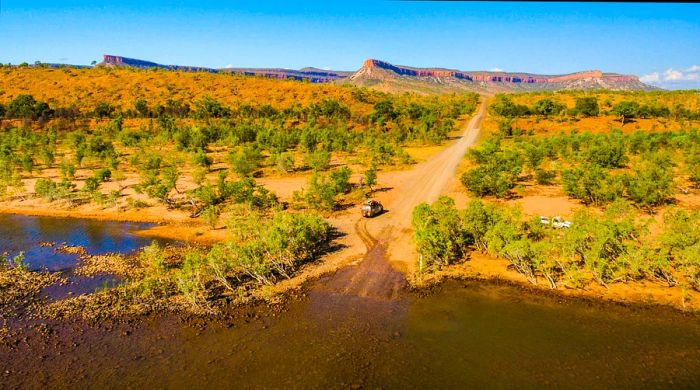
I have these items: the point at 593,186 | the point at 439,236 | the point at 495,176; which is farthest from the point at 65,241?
the point at 593,186

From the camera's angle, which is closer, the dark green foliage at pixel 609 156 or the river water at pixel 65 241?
the river water at pixel 65 241

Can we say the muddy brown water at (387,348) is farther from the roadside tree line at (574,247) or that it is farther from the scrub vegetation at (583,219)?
the scrub vegetation at (583,219)

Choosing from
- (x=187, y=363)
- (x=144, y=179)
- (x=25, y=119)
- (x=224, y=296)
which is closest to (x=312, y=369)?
(x=187, y=363)

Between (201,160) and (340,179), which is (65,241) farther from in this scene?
(340,179)

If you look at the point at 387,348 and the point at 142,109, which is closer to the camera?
the point at 387,348

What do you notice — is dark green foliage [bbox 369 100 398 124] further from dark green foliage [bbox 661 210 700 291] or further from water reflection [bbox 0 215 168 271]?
dark green foliage [bbox 661 210 700 291]

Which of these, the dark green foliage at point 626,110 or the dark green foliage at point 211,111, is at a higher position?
the dark green foliage at point 626,110

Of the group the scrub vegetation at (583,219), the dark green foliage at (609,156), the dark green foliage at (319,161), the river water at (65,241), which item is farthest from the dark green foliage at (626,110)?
the river water at (65,241)

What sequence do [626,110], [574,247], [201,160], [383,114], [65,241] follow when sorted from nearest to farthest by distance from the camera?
[574,247], [65,241], [201,160], [626,110], [383,114]
